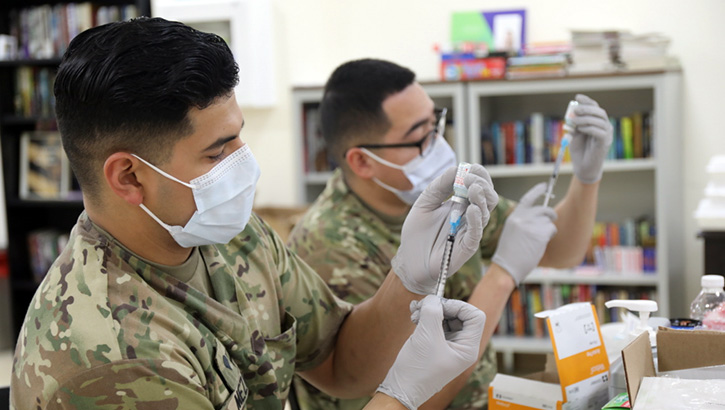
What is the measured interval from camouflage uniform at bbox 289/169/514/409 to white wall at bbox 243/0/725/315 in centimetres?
202

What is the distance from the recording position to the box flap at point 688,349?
1.09 meters

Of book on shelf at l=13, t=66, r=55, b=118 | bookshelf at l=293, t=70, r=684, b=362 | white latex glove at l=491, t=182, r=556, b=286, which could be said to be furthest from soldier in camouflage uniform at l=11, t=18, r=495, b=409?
book on shelf at l=13, t=66, r=55, b=118

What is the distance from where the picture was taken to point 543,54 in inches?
138

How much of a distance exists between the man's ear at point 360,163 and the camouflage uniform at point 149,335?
1.84ft

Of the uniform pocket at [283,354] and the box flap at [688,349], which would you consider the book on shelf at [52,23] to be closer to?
the uniform pocket at [283,354]

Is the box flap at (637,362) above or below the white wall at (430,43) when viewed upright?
below

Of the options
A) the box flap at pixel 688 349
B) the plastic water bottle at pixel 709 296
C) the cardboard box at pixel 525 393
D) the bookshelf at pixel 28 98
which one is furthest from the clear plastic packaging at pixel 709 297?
the bookshelf at pixel 28 98

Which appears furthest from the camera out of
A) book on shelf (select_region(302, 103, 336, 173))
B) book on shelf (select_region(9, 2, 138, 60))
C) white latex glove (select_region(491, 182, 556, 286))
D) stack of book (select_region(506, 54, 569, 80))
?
book on shelf (select_region(9, 2, 138, 60))

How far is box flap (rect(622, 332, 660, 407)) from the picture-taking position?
978 mm

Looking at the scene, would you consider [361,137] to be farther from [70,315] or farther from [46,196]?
[46,196]

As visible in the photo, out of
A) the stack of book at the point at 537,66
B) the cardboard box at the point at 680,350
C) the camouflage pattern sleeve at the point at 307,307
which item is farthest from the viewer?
the stack of book at the point at 537,66

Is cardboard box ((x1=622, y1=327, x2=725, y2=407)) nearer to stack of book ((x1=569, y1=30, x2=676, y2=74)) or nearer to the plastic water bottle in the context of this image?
the plastic water bottle

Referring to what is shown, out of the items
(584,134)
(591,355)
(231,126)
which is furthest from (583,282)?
(231,126)

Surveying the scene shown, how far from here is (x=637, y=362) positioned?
40.6 inches
